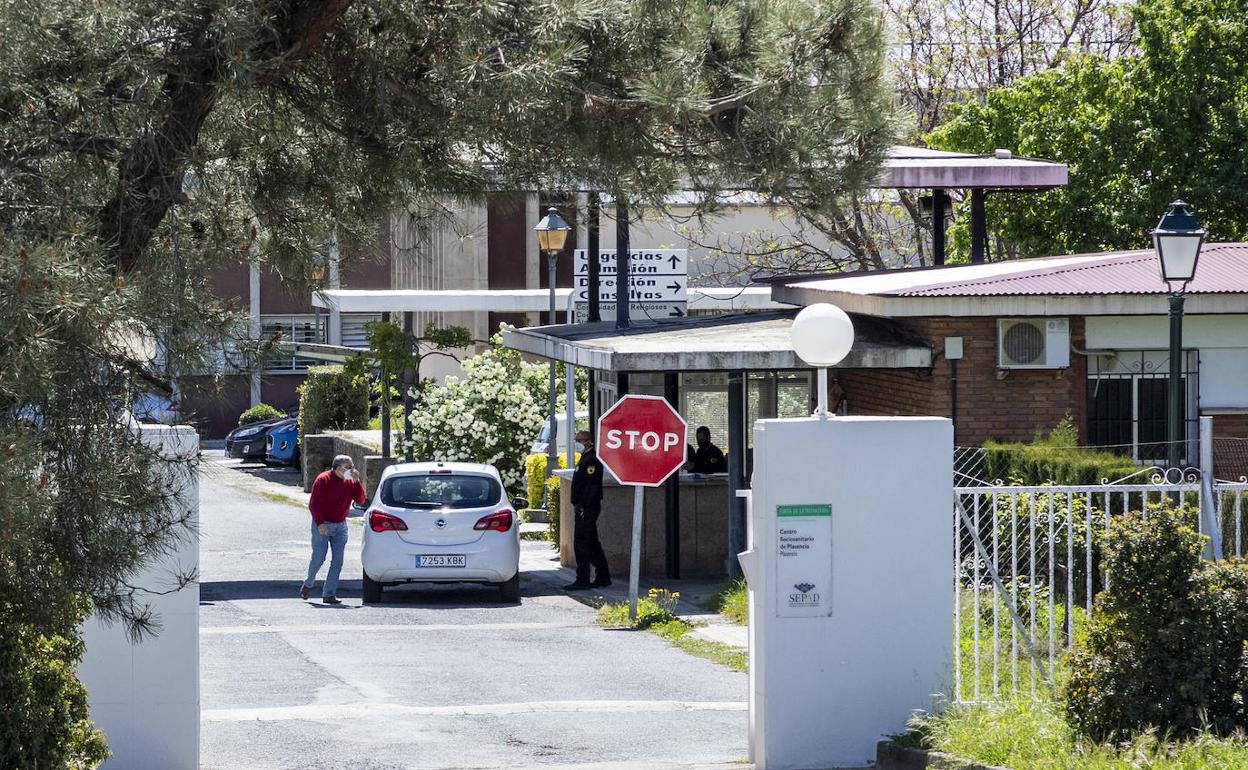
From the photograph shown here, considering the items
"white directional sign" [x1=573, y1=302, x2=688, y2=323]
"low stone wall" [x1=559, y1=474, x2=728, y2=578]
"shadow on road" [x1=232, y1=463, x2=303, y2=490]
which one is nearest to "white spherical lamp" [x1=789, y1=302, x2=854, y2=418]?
"low stone wall" [x1=559, y1=474, x2=728, y2=578]

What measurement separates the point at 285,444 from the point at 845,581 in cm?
2982

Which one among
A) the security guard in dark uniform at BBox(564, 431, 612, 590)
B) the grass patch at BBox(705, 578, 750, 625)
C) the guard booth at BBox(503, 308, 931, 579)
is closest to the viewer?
the grass patch at BBox(705, 578, 750, 625)

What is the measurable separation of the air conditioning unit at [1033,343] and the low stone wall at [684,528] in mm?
3854

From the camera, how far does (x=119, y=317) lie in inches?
200

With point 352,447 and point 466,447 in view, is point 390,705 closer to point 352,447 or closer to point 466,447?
point 466,447

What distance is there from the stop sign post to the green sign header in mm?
7694

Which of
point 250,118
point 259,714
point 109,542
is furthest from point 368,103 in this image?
point 259,714

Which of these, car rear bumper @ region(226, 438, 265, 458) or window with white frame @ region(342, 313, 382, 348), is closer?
car rear bumper @ region(226, 438, 265, 458)

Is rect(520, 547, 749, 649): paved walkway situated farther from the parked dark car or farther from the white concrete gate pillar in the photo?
the parked dark car

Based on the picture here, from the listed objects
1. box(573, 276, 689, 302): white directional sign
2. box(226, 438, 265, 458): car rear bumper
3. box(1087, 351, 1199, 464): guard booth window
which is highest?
box(573, 276, 689, 302): white directional sign

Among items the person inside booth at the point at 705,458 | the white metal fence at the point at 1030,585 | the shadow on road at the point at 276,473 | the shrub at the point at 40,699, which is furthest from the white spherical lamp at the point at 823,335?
the shadow on road at the point at 276,473

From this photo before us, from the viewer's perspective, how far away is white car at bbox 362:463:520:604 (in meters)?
17.2

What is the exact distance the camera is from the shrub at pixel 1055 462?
14.1 m

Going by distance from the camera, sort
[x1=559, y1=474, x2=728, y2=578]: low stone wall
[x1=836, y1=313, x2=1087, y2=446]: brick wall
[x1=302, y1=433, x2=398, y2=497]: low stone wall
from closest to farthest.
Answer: [x1=836, y1=313, x2=1087, y2=446]: brick wall → [x1=559, y1=474, x2=728, y2=578]: low stone wall → [x1=302, y1=433, x2=398, y2=497]: low stone wall
